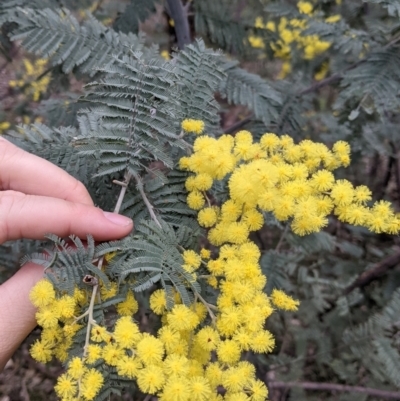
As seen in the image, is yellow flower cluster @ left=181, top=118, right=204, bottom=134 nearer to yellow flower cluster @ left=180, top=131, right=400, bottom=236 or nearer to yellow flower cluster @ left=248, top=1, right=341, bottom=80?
yellow flower cluster @ left=180, top=131, right=400, bottom=236

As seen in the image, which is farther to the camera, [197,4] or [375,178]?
[375,178]

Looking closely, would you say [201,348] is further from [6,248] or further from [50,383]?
[50,383]

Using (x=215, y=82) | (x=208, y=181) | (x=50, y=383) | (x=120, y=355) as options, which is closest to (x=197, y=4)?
(x=215, y=82)

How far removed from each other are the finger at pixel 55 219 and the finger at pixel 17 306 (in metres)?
0.12

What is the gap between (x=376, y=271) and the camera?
82.7 inches

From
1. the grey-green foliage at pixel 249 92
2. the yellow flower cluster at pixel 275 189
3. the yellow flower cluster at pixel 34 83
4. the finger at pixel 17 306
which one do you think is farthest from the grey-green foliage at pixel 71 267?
the yellow flower cluster at pixel 34 83

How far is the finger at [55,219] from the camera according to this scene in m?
1.13

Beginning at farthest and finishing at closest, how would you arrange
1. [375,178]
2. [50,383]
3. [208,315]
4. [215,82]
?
[375,178]
[50,383]
[215,82]
[208,315]

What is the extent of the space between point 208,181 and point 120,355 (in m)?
0.47

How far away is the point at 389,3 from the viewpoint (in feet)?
4.76

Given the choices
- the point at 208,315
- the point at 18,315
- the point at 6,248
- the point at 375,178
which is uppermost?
the point at 18,315

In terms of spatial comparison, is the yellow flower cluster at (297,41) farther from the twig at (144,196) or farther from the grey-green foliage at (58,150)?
the twig at (144,196)

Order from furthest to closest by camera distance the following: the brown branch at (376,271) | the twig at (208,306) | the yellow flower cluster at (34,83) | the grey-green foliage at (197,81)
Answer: the yellow flower cluster at (34,83), the brown branch at (376,271), the grey-green foliage at (197,81), the twig at (208,306)

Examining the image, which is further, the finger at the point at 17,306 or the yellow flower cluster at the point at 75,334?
the finger at the point at 17,306
